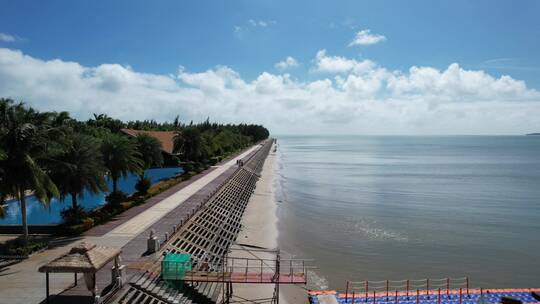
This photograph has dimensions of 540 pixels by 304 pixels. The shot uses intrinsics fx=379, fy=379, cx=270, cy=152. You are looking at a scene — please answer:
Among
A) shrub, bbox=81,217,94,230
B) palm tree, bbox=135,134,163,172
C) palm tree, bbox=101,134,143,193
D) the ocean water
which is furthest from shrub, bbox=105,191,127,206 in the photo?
the ocean water

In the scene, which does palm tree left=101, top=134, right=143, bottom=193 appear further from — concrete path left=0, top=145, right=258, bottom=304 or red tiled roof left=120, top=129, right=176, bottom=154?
red tiled roof left=120, top=129, right=176, bottom=154

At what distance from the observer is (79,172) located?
80.3 feet

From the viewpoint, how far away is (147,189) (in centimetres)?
3728

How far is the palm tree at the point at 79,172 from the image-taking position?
24312 millimetres

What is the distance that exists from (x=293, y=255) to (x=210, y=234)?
623 cm

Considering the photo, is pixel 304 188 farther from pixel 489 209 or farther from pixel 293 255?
pixel 293 255

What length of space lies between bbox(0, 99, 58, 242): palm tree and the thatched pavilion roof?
7.19m

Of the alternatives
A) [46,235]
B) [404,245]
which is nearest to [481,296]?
[404,245]

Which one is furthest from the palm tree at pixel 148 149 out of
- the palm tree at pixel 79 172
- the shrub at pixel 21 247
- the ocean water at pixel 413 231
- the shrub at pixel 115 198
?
the shrub at pixel 21 247

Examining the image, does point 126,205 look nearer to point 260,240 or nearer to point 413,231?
point 260,240

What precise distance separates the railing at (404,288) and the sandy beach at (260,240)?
3.04 m

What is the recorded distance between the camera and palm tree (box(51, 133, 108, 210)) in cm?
2431

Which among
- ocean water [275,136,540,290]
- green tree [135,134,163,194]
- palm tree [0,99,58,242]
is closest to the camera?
palm tree [0,99,58,242]

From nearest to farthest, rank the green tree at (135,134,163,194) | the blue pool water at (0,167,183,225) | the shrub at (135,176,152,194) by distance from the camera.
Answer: the blue pool water at (0,167,183,225) → the shrub at (135,176,152,194) → the green tree at (135,134,163,194)
